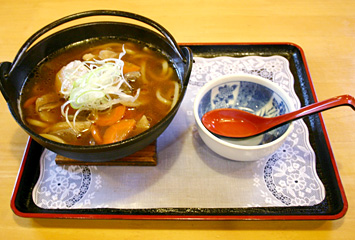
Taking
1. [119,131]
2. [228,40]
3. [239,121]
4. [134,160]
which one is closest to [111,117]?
[119,131]

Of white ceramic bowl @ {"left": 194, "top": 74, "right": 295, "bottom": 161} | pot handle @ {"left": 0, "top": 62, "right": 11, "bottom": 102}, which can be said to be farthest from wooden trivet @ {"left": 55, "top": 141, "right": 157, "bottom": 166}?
pot handle @ {"left": 0, "top": 62, "right": 11, "bottom": 102}

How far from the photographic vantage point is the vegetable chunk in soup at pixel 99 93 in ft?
4.40

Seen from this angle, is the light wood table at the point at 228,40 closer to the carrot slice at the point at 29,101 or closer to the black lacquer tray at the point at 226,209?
the black lacquer tray at the point at 226,209

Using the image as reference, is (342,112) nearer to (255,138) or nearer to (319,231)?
(255,138)

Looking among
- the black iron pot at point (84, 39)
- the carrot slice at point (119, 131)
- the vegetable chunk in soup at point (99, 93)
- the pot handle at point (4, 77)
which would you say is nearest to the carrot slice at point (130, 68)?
the vegetable chunk in soup at point (99, 93)

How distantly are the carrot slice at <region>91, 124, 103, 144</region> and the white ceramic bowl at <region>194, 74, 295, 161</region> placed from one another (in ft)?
1.46

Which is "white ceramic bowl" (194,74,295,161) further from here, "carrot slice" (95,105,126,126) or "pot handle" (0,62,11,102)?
"pot handle" (0,62,11,102)

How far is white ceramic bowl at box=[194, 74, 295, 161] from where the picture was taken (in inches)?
53.9

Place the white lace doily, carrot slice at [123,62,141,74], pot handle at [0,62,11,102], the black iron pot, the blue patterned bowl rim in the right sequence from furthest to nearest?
carrot slice at [123,62,141,74], the blue patterned bowl rim, the white lace doily, pot handle at [0,62,11,102], the black iron pot

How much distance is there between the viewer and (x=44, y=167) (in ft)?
4.68

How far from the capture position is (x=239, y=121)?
1501 millimetres

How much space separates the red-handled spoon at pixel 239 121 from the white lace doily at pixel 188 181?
4.9 inches

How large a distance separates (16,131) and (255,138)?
50.2 inches

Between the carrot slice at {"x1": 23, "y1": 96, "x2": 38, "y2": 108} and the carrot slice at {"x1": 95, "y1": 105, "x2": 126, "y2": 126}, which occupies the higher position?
the carrot slice at {"x1": 23, "y1": 96, "x2": 38, "y2": 108}
